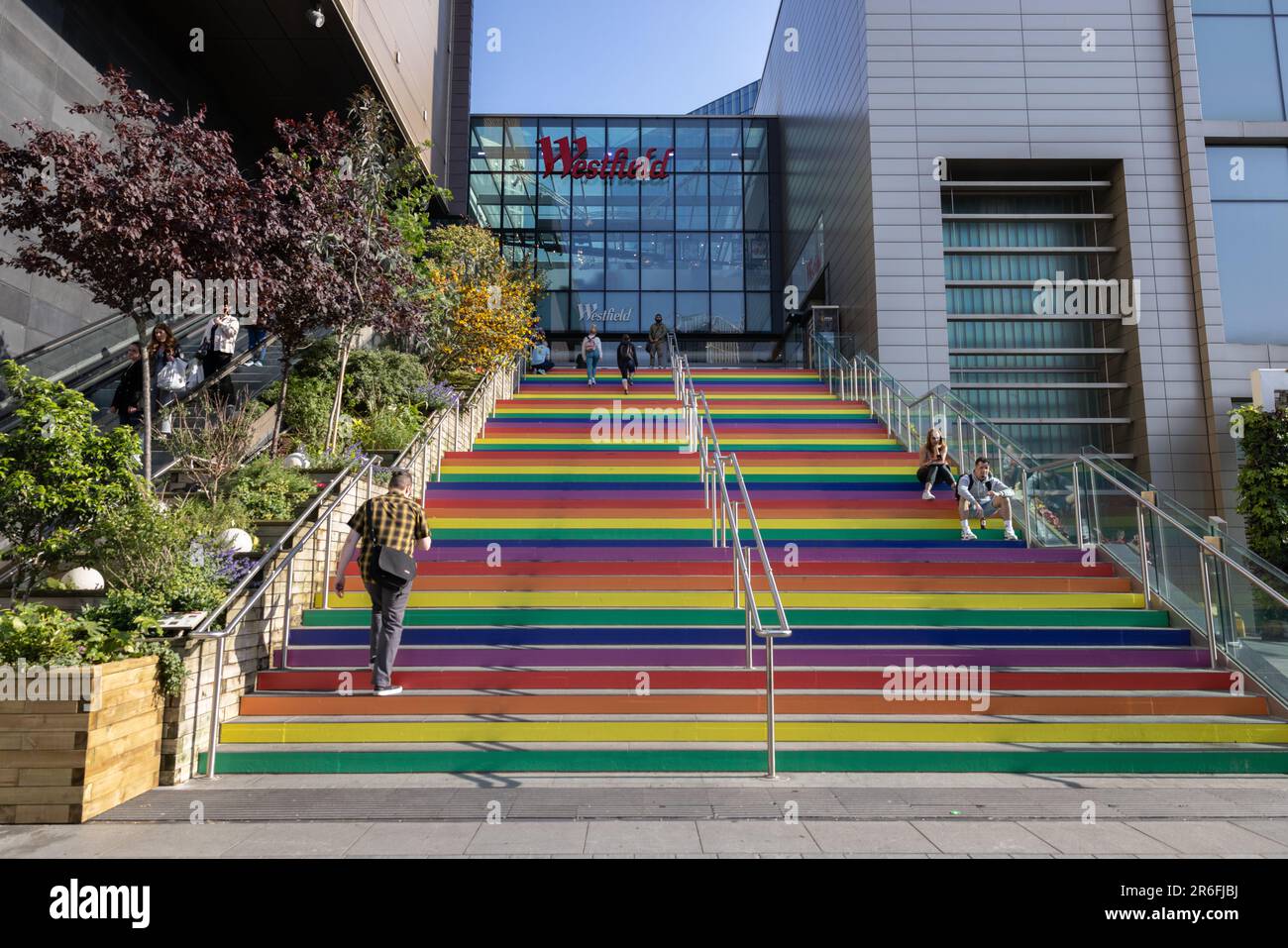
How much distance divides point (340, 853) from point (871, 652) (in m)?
4.41

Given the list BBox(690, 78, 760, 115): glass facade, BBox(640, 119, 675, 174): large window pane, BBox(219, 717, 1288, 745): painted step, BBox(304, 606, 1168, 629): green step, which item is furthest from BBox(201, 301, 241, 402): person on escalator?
BBox(690, 78, 760, 115): glass facade

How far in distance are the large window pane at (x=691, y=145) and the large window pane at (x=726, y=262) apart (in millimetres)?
2754

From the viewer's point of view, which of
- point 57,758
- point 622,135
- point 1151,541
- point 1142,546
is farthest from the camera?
point 622,135

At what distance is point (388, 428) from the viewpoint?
34.6 feet

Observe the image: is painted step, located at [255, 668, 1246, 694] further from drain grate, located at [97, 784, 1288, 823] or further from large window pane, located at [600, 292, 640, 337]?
large window pane, located at [600, 292, 640, 337]

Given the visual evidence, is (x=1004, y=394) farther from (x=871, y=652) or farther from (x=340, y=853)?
(x=340, y=853)

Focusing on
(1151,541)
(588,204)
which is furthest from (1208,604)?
(588,204)

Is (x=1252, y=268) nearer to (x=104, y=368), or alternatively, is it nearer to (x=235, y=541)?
(x=235, y=541)

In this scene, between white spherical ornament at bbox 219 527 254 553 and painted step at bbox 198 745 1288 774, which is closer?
painted step at bbox 198 745 1288 774

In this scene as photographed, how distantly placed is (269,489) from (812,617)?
538cm

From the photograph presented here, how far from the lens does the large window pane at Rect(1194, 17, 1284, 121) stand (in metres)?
16.7

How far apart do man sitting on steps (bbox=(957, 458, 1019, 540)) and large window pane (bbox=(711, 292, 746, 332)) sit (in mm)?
17192

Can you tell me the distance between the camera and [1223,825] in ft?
14.3

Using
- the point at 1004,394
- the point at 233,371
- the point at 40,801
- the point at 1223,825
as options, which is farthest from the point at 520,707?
the point at 1004,394
